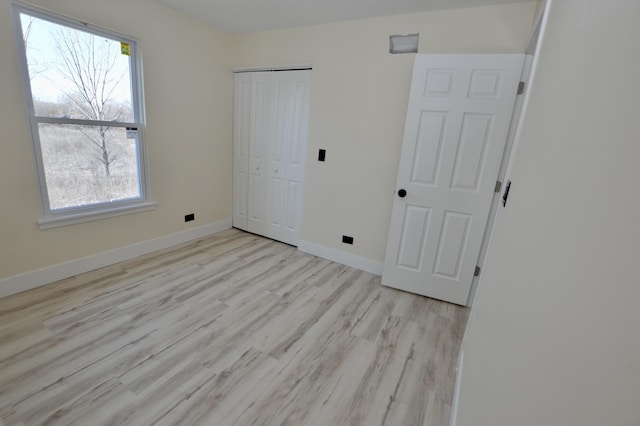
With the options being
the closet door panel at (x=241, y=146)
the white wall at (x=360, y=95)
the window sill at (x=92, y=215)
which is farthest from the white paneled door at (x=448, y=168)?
the window sill at (x=92, y=215)

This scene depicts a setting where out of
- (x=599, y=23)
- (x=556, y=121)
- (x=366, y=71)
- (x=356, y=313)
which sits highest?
(x=366, y=71)

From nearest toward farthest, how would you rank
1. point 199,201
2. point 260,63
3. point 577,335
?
point 577,335, point 260,63, point 199,201

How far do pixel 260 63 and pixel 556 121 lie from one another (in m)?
3.21

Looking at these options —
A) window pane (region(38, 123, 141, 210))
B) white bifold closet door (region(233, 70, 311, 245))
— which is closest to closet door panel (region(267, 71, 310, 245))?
white bifold closet door (region(233, 70, 311, 245))

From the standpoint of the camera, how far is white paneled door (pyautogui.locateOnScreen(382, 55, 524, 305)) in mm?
2104

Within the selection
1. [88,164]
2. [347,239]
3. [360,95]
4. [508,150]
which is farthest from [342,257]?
[88,164]

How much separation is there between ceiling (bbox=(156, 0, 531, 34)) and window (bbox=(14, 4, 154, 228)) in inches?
31.9

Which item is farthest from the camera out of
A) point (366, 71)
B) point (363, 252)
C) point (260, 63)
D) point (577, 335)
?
point (260, 63)

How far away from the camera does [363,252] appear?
2.97 meters

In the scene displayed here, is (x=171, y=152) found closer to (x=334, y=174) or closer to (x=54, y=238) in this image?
(x=54, y=238)

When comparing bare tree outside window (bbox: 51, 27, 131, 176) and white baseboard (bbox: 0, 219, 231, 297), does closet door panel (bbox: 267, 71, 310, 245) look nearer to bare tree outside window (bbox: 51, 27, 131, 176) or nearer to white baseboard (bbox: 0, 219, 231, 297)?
white baseboard (bbox: 0, 219, 231, 297)

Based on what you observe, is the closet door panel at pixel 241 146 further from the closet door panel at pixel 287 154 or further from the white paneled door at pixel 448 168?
the white paneled door at pixel 448 168

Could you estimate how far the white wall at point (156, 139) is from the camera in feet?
6.58

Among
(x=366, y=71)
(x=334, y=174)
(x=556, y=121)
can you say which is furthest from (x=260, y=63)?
(x=556, y=121)
